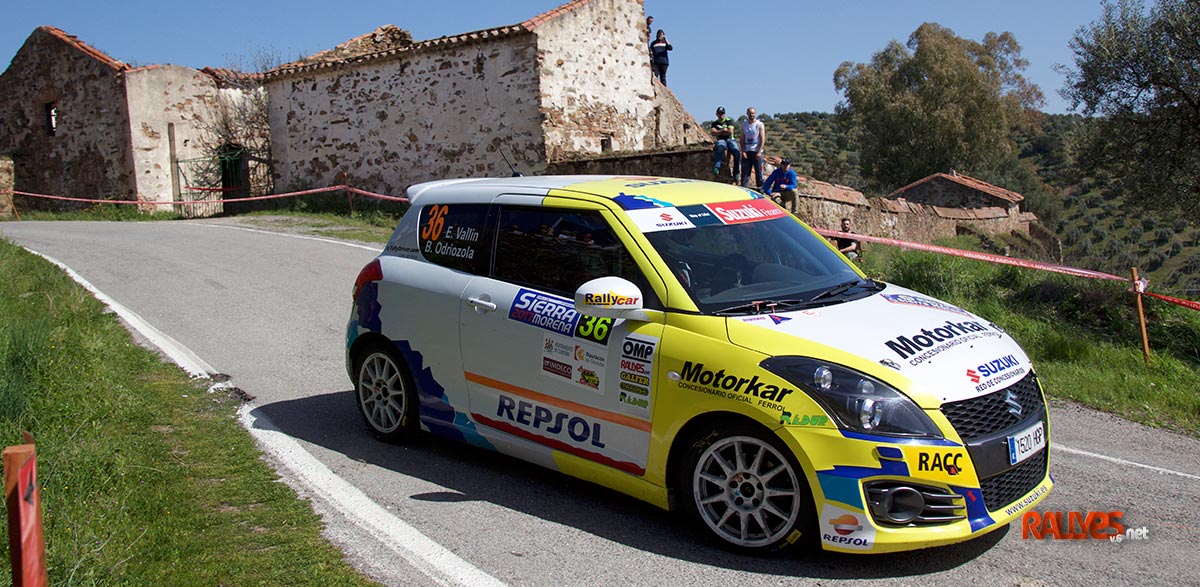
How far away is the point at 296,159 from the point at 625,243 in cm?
2517

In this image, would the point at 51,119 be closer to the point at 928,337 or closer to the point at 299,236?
the point at 299,236

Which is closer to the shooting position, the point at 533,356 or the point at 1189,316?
the point at 533,356

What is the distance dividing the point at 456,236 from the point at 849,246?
7.15m

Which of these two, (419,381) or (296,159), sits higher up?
(296,159)

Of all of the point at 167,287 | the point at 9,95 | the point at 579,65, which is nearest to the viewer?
the point at 167,287

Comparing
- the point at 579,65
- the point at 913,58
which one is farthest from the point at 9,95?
the point at 913,58

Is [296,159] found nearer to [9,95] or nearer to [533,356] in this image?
[9,95]

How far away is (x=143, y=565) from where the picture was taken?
4355 mm

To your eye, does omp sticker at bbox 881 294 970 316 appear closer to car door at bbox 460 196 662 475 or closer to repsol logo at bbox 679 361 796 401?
repsol logo at bbox 679 361 796 401

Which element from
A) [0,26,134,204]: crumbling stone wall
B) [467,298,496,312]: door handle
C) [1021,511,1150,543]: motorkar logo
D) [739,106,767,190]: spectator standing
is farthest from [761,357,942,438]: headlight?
[0,26,134,204]: crumbling stone wall

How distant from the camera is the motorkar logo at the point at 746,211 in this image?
225 inches

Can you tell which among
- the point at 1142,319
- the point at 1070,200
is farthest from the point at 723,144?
the point at 1070,200

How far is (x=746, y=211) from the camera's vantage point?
19.3 ft

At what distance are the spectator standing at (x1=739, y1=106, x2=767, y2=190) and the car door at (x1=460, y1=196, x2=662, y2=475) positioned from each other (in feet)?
43.3
